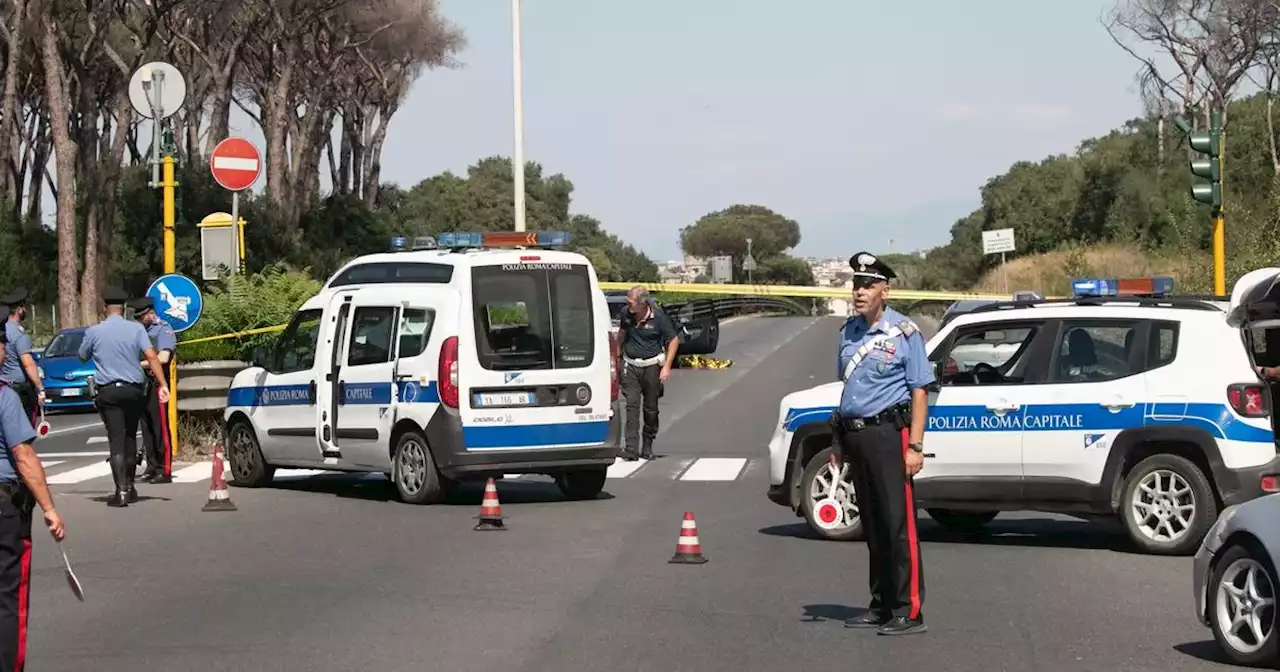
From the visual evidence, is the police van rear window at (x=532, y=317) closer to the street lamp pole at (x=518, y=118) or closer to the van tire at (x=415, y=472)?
the van tire at (x=415, y=472)

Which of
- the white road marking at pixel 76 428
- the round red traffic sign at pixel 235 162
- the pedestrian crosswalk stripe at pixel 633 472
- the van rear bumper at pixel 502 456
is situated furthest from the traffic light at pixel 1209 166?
the white road marking at pixel 76 428

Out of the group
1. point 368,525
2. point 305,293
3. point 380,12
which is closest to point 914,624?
point 368,525

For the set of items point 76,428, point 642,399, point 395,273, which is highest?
point 395,273

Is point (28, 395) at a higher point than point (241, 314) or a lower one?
lower

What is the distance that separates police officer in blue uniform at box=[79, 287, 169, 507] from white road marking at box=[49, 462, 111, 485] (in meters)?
3.33

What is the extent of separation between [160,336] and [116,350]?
2.55 m

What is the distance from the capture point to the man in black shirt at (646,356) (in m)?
21.1

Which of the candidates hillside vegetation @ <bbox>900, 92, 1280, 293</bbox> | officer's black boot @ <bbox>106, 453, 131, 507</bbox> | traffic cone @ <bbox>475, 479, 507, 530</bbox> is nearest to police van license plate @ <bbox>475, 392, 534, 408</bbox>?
traffic cone @ <bbox>475, 479, 507, 530</bbox>

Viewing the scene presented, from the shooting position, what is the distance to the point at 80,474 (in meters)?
21.0

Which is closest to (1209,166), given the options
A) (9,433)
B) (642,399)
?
(642,399)

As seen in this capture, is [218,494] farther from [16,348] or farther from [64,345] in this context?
[64,345]

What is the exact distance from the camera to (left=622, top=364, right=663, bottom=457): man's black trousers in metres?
21.1

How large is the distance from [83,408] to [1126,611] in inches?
1111

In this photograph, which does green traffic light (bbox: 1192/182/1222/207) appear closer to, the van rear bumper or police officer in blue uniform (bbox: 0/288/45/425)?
the van rear bumper
